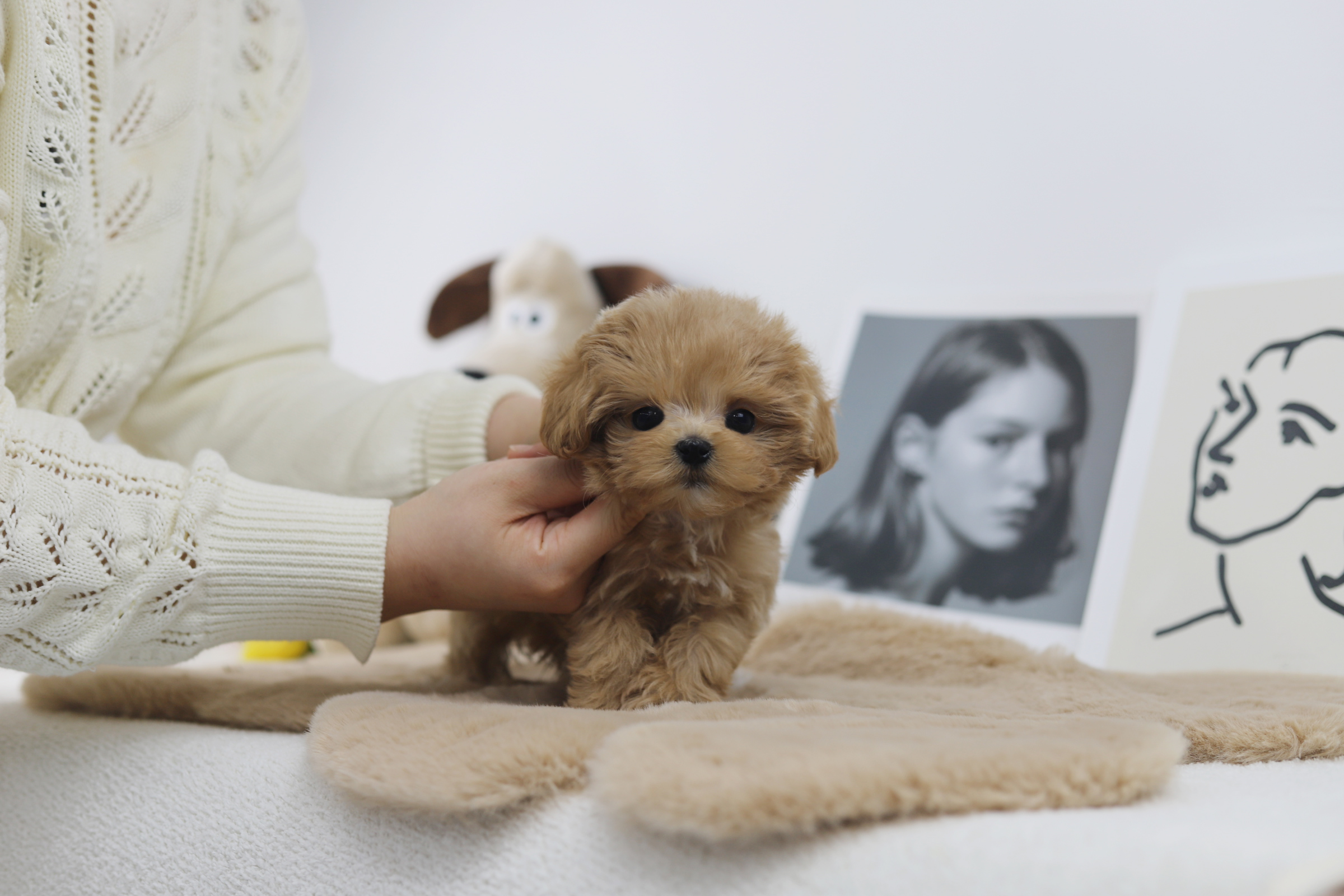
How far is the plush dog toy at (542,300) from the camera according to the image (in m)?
1.81

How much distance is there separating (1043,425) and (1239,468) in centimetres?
28

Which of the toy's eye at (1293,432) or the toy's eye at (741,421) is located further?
the toy's eye at (1293,432)

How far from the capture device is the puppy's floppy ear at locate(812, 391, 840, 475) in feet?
2.66

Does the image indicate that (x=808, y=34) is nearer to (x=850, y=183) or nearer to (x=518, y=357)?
(x=850, y=183)

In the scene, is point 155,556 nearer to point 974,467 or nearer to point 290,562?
point 290,562

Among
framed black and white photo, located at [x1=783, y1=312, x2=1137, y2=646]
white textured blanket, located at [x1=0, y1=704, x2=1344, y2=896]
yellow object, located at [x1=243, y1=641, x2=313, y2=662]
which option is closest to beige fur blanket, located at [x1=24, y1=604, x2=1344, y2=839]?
white textured blanket, located at [x1=0, y1=704, x2=1344, y2=896]

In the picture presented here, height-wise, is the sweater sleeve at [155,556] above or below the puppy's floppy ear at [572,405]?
below

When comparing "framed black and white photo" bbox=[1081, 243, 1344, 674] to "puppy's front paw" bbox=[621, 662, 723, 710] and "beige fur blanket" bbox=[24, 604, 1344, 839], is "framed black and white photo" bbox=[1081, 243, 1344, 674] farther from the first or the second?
"puppy's front paw" bbox=[621, 662, 723, 710]

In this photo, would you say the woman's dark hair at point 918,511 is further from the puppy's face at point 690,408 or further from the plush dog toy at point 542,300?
the puppy's face at point 690,408

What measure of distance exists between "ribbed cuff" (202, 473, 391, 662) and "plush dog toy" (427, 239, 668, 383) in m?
0.92

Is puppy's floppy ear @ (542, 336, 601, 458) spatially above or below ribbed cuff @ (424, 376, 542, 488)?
above

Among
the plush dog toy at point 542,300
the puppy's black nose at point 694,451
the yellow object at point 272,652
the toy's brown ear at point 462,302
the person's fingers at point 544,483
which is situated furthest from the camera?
the toy's brown ear at point 462,302

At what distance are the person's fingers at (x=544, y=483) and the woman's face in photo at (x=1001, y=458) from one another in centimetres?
85

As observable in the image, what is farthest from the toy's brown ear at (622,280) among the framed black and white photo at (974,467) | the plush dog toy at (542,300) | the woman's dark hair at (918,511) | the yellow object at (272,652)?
the yellow object at (272,652)
